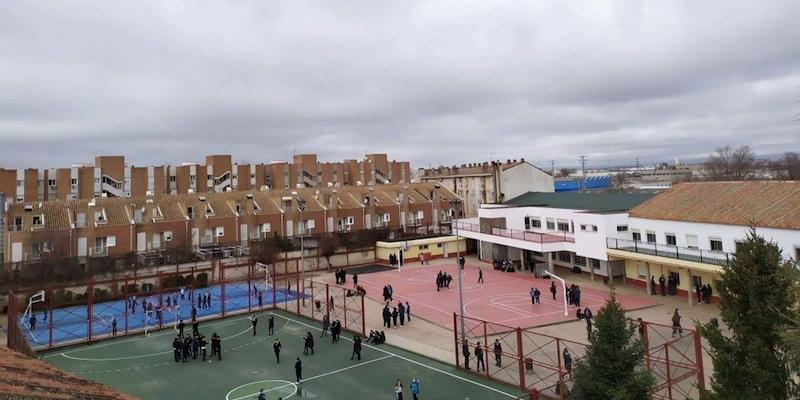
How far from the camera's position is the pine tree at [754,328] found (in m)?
13.2

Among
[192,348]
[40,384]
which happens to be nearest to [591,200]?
[192,348]

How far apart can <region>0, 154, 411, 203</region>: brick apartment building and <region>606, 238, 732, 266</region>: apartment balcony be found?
→ 168 ft

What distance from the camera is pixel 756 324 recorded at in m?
13.8

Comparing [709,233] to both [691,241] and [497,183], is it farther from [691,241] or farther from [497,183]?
[497,183]

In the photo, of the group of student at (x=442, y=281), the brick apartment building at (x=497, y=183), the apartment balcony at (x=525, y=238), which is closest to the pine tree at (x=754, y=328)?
the apartment balcony at (x=525, y=238)

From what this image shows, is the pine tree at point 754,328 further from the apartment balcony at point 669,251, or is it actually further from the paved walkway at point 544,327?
the apartment balcony at point 669,251

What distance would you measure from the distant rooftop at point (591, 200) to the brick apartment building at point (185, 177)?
36025 millimetres

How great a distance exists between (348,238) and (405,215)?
42.3 feet

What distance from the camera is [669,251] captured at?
126 ft

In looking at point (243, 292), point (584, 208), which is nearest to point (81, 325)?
point (243, 292)

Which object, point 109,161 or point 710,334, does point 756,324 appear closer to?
point 710,334

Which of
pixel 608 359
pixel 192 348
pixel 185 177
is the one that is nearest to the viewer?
pixel 608 359

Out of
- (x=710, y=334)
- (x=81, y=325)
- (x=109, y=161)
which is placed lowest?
(x=81, y=325)

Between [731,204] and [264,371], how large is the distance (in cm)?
3291
